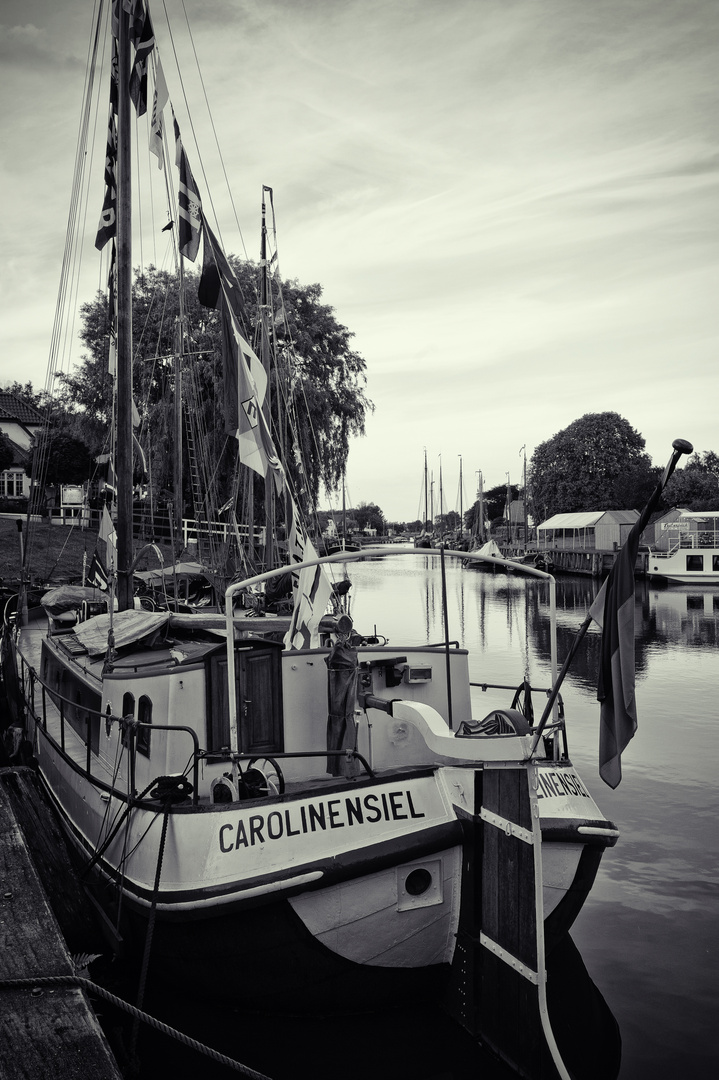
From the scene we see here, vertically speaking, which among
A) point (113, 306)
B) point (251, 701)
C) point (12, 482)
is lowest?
point (251, 701)

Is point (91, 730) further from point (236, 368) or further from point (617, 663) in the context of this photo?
point (617, 663)

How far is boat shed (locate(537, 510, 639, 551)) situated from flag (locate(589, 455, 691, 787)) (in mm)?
67834

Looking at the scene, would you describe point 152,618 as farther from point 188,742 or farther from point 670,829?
point 670,829

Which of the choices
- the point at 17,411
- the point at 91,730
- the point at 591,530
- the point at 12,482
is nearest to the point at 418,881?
the point at 91,730

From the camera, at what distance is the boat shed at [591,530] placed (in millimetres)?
78062

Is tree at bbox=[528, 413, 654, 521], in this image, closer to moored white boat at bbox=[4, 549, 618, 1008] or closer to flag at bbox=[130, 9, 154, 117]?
flag at bbox=[130, 9, 154, 117]

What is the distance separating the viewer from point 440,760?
886cm

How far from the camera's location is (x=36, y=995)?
265 inches

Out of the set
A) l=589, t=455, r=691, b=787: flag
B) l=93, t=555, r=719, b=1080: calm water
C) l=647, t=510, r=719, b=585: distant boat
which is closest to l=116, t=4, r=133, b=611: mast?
l=93, t=555, r=719, b=1080: calm water

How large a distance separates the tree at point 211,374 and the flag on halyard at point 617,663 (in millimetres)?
32181

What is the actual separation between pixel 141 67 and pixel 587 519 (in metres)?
74.3

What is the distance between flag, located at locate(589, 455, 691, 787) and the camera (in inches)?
257

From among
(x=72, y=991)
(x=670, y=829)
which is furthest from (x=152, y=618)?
(x=670, y=829)

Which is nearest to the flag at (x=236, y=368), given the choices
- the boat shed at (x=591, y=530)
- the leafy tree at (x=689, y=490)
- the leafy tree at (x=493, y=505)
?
the boat shed at (x=591, y=530)
